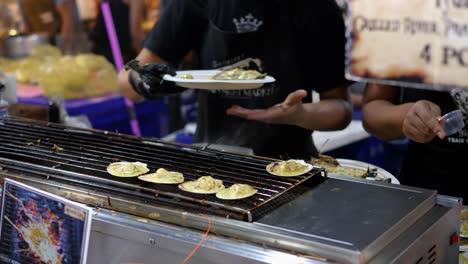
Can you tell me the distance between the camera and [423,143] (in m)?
2.80

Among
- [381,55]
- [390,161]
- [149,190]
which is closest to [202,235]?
[149,190]

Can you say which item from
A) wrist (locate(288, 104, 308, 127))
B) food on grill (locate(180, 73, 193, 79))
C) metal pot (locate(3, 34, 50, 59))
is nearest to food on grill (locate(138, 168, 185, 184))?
food on grill (locate(180, 73, 193, 79))

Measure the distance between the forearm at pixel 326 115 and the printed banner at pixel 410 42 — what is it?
139 cm

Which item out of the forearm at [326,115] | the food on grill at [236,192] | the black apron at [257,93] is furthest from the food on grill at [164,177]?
the black apron at [257,93]

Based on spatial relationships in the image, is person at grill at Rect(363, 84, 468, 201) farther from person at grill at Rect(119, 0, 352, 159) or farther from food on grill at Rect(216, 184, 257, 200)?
food on grill at Rect(216, 184, 257, 200)

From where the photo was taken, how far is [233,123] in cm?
326

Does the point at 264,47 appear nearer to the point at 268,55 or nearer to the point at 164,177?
the point at 268,55

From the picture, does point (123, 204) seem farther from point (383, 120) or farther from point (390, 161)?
point (390, 161)

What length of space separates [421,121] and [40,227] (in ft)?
4.75

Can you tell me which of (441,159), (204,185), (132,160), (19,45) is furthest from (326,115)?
(19,45)

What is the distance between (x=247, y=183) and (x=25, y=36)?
4.52 meters

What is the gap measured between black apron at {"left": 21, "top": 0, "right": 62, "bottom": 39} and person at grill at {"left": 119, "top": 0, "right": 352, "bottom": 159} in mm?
3066

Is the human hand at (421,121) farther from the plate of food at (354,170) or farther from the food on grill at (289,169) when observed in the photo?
the food on grill at (289,169)

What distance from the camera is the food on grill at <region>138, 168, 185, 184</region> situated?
1982 millimetres
